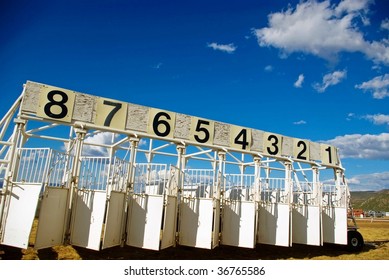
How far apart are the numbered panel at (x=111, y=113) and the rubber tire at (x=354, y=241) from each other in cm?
935

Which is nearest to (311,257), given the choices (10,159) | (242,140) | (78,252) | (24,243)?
(242,140)

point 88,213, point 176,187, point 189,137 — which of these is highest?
point 189,137

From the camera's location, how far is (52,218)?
703 centimetres

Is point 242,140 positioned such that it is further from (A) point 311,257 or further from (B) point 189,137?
(A) point 311,257

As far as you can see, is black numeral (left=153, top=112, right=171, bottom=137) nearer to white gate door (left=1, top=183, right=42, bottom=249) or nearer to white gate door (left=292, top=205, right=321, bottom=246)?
white gate door (left=1, top=183, right=42, bottom=249)

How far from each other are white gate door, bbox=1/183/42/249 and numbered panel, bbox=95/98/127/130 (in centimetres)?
254

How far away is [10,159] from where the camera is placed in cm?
698

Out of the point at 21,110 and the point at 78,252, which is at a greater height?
the point at 21,110

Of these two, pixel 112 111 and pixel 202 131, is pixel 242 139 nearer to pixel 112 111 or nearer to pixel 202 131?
pixel 202 131

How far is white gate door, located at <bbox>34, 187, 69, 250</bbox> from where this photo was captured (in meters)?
6.76

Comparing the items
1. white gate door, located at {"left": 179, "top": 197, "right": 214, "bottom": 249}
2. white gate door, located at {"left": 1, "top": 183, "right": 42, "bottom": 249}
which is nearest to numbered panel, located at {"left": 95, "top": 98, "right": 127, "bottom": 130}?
white gate door, located at {"left": 1, "top": 183, "right": 42, "bottom": 249}

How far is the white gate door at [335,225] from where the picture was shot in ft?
37.6

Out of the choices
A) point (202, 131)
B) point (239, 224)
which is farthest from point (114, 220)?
point (202, 131)

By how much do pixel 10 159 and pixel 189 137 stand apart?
4779 millimetres
